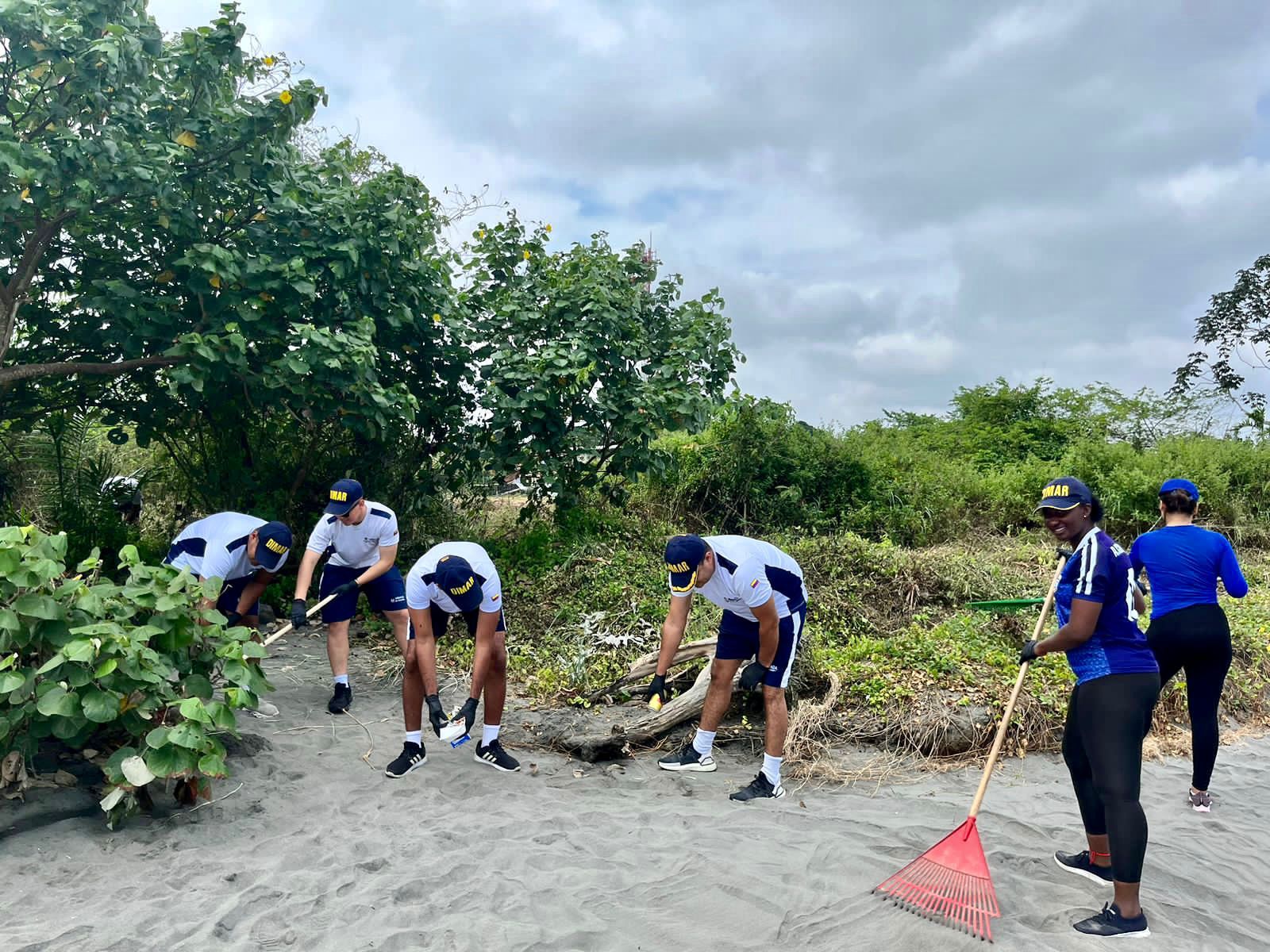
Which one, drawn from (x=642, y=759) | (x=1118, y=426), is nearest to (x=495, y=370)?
(x=642, y=759)

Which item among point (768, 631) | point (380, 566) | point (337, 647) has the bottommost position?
point (337, 647)

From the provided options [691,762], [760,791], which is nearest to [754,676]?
[760,791]

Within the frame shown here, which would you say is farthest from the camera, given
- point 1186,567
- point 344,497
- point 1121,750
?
point 344,497

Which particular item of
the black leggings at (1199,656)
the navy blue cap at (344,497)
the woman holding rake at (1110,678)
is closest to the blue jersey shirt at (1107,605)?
the woman holding rake at (1110,678)

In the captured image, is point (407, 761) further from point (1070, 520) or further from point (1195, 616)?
point (1195, 616)

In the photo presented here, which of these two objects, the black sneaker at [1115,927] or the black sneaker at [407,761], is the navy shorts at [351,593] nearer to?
the black sneaker at [407,761]

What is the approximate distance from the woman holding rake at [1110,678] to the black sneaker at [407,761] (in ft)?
11.7

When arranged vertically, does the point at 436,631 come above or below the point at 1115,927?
above

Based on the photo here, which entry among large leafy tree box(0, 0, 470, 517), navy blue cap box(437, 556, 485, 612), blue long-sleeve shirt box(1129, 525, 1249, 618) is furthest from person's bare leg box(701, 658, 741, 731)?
large leafy tree box(0, 0, 470, 517)

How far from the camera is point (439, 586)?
16.0ft

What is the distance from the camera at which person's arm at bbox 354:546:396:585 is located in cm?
603

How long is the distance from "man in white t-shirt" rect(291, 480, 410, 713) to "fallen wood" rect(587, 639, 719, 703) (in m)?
1.59

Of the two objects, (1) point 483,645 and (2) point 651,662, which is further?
(2) point 651,662

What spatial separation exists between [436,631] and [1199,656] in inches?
174
